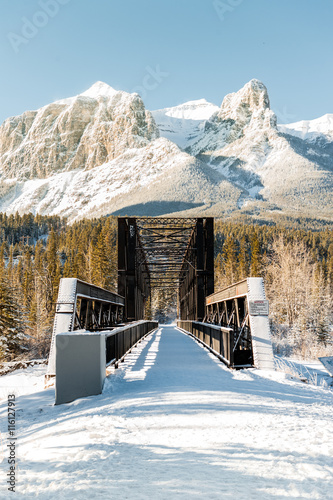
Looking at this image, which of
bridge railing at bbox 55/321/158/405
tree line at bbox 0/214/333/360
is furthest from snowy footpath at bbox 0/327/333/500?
tree line at bbox 0/214/333/360

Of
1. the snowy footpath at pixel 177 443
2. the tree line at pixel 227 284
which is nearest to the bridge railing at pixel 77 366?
the snowy footpath at pixel 177 443

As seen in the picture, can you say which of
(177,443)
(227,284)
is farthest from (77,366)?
(227,284)

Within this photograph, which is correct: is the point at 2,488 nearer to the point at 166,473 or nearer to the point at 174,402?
the point at 166,473

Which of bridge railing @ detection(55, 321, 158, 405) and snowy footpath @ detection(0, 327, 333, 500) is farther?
bridge railing @ detection(55, 321, 158, 405)

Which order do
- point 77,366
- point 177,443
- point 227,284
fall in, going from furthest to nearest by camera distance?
1. point 227,284
2. point 77,366
3. point 177,443

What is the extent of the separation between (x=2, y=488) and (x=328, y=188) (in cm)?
20468

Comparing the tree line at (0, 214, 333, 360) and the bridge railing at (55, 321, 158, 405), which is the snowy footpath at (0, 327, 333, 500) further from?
the tree line at (0, 214, 333, 360)

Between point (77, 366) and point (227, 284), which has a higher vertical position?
point (227, 284)

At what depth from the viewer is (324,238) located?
367ft

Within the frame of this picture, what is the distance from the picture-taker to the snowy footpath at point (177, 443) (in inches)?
106

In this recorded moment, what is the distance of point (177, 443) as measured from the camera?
144 inches

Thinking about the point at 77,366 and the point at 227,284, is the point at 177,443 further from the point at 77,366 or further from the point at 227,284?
the point at 227,284

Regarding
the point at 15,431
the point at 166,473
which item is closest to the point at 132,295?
the point at 15,431

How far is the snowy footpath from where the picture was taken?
8.82ft
